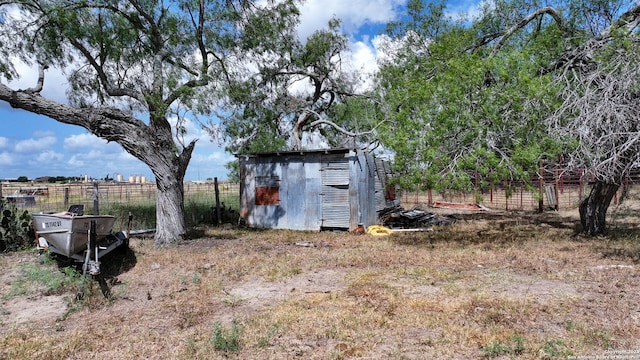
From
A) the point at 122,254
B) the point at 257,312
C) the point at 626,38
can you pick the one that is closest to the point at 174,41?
the point at 122,254

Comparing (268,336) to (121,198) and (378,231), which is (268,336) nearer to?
(378,231)

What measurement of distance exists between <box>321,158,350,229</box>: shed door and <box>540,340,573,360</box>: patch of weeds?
385 inches

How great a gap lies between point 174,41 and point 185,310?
8655 mm

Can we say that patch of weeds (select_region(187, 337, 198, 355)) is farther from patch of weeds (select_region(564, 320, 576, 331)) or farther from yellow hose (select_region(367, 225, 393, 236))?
yellow hose (select_region(367, 225, 393, 236))

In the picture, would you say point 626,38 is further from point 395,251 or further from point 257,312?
point 257,312

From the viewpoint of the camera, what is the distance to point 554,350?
406 centimetres

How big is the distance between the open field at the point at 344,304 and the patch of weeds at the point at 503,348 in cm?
2

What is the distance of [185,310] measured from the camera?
591 cm

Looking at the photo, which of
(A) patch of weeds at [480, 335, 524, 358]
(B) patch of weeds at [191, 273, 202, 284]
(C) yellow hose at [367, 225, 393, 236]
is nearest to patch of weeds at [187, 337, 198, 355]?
(B) patch of weeds at [191, 273, 202, 284]

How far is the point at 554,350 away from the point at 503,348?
48cm

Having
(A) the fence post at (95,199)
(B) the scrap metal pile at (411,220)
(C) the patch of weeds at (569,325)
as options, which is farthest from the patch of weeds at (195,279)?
(B) the scrap metal pile at (411,220)

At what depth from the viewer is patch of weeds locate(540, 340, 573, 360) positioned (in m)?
3.97

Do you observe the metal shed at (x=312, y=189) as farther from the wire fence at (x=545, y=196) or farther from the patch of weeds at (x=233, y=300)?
the patch of weeds at (x=233, y=300)

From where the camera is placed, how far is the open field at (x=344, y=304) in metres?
4.42
